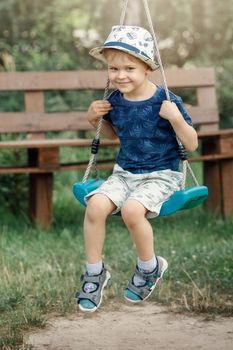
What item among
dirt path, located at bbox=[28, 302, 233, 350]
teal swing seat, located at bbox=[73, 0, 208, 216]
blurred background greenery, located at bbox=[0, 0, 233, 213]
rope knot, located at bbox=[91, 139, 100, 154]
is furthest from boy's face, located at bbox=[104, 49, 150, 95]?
A: blurred background greenery, located at bbox=[0, 0, 233, 213]

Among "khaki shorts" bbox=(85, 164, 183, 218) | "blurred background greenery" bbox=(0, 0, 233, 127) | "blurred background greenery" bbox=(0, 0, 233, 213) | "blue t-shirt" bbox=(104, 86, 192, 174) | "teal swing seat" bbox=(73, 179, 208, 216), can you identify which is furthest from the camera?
"blurred background greenery" bbox=(0, 0, 233, 127)

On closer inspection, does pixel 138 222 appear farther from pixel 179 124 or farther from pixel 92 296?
pixel 179 124

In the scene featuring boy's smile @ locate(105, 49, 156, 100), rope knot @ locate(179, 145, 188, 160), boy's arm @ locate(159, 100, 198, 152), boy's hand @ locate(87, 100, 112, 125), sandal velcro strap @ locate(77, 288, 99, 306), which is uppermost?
boy's smile @ locate(105, 49, 156, 100)

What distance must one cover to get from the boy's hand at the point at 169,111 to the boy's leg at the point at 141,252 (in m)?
0.44

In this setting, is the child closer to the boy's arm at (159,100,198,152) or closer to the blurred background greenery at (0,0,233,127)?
the boy's arm at (159,100,198,152)

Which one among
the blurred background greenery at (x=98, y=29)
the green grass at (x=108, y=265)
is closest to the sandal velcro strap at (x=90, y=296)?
the green grass at (x=108, y=265)

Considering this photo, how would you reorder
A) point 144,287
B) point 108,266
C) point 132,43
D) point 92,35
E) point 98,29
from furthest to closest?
point 98,29, point 92,35, point 108,266, point 144,287, point 132,43

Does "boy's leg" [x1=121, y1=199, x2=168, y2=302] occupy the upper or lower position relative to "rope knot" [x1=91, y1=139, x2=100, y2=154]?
lower

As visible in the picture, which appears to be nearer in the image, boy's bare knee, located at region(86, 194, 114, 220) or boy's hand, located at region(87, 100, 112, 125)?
boy's bare knee, located at region(86, 194, 114, 220)

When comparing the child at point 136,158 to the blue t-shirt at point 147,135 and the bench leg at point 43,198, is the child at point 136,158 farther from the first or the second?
the bench leg at point 43,198

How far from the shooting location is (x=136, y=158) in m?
3.84

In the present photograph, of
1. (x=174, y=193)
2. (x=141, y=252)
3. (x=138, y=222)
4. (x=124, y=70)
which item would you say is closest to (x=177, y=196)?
(x=174, y=193)

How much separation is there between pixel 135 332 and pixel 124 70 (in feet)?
4.75

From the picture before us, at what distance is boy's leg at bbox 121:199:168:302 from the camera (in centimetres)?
351
